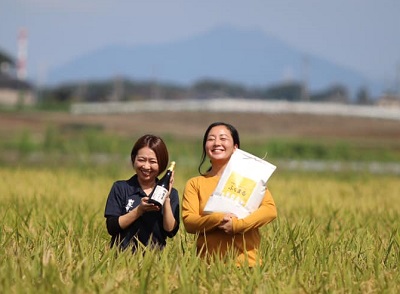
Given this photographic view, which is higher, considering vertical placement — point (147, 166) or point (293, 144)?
point (147, 166)

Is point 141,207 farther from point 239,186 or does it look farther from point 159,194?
point 239,186

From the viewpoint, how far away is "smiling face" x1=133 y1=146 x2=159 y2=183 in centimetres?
475

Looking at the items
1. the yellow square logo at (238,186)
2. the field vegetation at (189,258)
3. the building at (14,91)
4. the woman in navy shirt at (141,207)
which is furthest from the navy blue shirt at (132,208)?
the building at (14,91)

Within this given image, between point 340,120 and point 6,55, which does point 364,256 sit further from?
point 6,55

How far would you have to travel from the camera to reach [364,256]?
17.9 ft

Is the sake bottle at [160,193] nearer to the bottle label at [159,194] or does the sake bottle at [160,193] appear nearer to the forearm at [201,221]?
the bottle label at [159,194]

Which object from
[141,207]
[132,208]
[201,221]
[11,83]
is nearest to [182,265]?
[201,221]

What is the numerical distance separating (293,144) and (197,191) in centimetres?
2612

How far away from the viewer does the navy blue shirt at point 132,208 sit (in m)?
4.85

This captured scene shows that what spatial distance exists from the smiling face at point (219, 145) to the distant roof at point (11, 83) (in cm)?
6594

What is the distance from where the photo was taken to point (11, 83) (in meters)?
70.4

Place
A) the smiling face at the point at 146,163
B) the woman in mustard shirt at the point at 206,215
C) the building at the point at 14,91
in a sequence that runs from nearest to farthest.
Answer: the woman in mustard shirt at the point at 206,215, the smiling face at the point at 146,163, the building at the point at 14,91

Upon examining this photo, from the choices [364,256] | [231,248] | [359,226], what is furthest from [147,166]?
[359,226]

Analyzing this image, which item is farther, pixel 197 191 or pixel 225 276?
pixel 197 191
